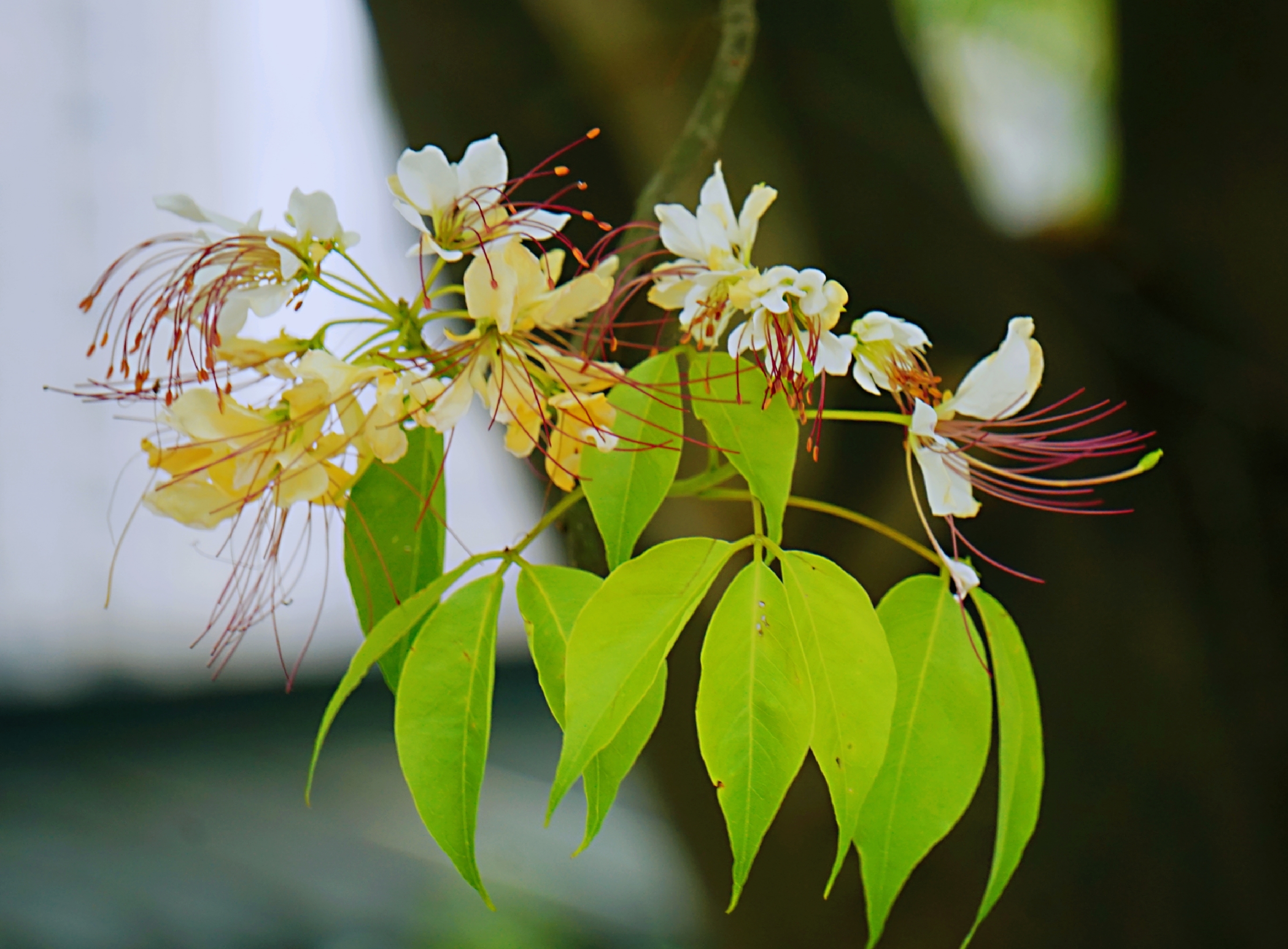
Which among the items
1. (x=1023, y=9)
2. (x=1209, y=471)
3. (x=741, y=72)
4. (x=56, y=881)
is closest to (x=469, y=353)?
(x=741, y=72)

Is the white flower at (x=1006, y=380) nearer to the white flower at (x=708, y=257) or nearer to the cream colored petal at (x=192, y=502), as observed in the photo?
the white flower at (x=708, y=257)

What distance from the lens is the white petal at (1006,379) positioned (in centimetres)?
20

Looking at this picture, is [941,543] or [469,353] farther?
[941,543]

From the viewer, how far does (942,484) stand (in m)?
0.20

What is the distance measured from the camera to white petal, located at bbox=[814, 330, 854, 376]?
18cm

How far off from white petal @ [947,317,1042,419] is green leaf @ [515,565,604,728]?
9cm

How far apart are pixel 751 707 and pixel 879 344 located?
8cm

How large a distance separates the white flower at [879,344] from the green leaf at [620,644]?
0.17ft

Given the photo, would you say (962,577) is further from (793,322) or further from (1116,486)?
(1116,486)

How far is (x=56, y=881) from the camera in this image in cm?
136

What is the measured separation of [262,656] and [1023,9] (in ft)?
5.70

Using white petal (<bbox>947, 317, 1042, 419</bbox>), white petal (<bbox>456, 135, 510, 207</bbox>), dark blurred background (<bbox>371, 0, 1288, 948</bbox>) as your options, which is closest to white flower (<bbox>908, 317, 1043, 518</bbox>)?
white petal (<bbox>947, 317, 1042, 419</bbox>)

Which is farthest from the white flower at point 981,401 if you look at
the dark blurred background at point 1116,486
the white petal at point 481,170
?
the dark blurred background at point 1116,486

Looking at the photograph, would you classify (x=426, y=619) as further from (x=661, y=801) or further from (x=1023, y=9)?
(x=1023, y=9)
